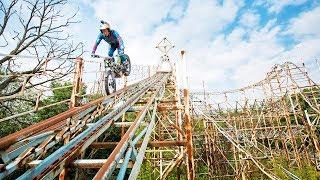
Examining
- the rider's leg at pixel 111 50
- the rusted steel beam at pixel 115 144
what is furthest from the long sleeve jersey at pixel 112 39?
the rusted steel beam at pixel 115 144

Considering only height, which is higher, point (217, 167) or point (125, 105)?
point (125, 105)

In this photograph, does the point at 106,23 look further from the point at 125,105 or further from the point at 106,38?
the point at 125,105

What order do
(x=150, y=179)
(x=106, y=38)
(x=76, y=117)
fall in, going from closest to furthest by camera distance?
1. (x=76, y=117)
2. (x=106, y=38)
3. (x=150, y=179)

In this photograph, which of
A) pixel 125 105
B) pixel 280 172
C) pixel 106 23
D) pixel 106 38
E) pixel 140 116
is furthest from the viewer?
pixel 280 172

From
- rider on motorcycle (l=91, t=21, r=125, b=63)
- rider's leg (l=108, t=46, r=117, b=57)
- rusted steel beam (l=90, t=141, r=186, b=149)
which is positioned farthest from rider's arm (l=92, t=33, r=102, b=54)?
rusted steel beam (l=90, t=141, r=186, b=149)

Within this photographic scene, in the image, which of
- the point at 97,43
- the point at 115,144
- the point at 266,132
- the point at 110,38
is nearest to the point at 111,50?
the point at 110,38

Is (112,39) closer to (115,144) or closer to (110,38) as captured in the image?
(110,38)

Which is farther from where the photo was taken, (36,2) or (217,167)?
(217,167)

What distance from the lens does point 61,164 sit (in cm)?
260

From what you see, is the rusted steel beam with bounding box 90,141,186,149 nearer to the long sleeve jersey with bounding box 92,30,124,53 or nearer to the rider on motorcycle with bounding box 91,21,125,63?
the rider on motorcycle with bounding box 91,21,125,63

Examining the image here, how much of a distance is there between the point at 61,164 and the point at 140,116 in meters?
2.12

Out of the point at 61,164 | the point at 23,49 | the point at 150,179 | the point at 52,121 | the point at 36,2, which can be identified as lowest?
the point at 150,179

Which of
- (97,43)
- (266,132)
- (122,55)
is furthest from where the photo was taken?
(266,132)

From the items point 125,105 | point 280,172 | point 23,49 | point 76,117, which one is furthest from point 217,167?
point 76,117
